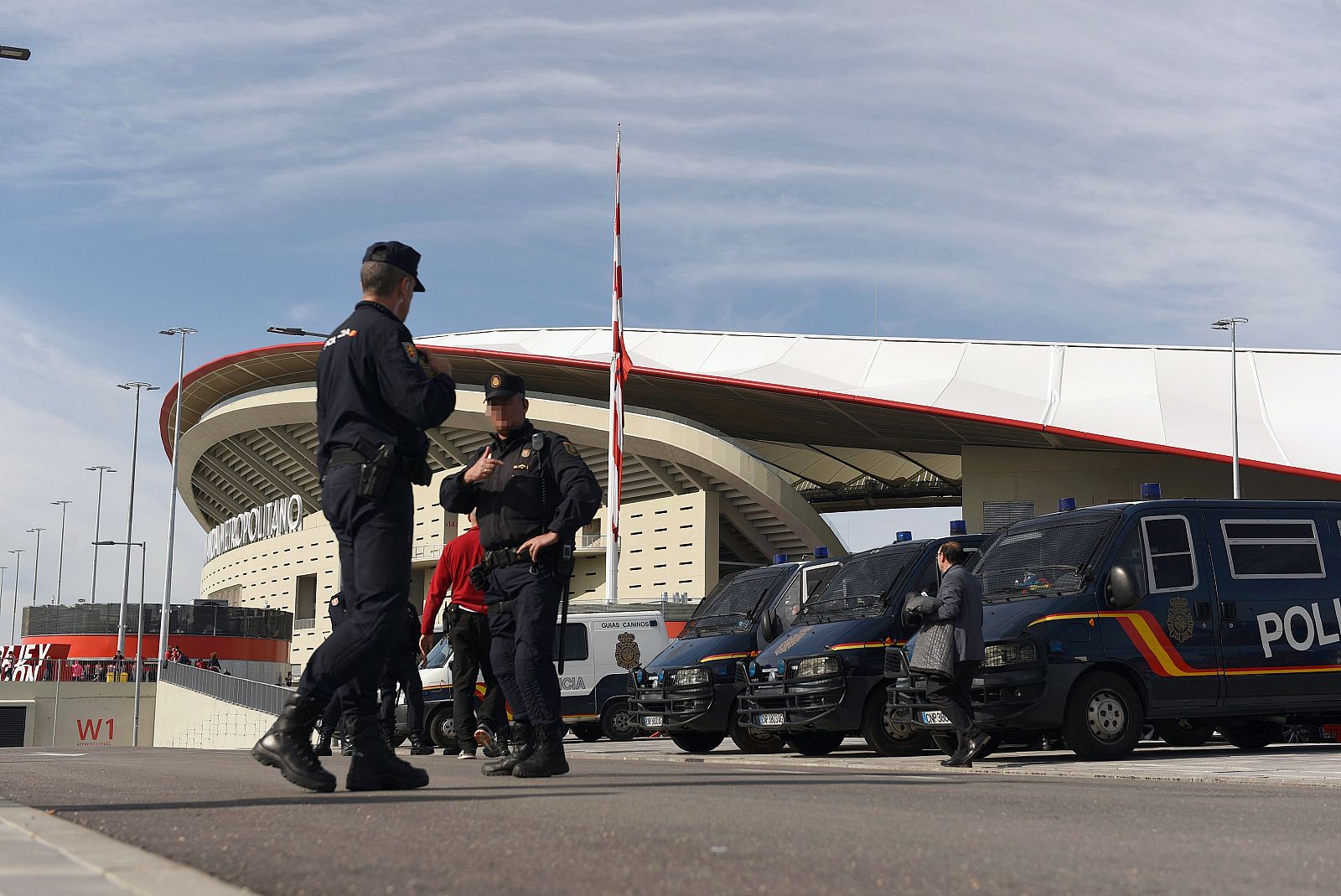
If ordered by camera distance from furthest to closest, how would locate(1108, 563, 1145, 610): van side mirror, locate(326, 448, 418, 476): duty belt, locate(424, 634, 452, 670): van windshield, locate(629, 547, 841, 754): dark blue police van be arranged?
1. locate(424, 634, 452, 670): van windshield
2. locate(629, 547, 841, 754): dark blue police van
3. locate(1108, 563, 1145, 610): van side mirror
4. locate(326, 448, 418, 476): duty belt

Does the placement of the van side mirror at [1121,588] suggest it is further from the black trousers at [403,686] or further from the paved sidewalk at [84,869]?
the paved sidewalk at [84,869]

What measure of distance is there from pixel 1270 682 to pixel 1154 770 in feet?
9.31

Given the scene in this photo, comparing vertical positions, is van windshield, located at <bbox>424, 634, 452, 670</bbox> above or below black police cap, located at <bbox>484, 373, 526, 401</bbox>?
below

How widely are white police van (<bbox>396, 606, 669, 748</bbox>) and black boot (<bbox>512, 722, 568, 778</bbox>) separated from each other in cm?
1126

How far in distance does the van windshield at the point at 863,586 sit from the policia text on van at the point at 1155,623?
1028 mm

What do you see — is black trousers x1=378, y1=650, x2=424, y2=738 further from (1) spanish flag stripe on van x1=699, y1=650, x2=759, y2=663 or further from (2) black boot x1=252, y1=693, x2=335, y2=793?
(2) black boot x1=252, y1=693, x2=335, y2=793

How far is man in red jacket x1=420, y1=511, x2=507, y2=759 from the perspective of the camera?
10555 mm

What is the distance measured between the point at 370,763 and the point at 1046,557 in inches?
270

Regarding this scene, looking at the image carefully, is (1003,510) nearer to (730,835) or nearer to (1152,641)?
(1152,641)

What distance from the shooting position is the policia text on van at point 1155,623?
10562 millimetres

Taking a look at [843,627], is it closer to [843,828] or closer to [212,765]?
[212,765]

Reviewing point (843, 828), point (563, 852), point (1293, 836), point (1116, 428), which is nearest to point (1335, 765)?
point (1293, 836)

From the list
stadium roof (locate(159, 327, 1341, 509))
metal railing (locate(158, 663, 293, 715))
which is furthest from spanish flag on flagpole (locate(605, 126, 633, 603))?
stadium roof (locate(159, 327, 1341, 509))

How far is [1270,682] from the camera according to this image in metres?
11.3
